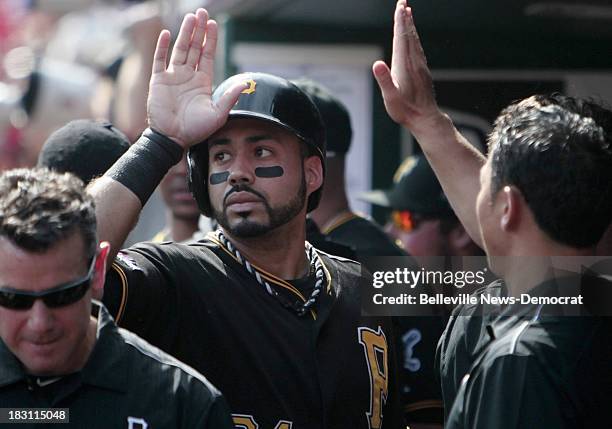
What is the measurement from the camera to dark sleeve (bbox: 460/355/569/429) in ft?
8.21

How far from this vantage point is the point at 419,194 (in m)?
5.71

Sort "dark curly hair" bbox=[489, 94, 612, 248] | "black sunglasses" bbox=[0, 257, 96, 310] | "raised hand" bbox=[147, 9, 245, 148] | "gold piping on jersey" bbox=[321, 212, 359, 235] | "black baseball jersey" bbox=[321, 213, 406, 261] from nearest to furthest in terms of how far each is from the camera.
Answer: "black sunglasses" bbox=[0, 257, 96, 310] < "dark curly hair" bbox=[489, 94, 612, 248] < "raised hand" bbox=[147, 9, 245, 148] < "black baseball jersey" bbox=[321, 213, 406, 261] < "gold piping on jersey" bbox=[321, 212, 359, 235]

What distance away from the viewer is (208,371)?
3203 mm

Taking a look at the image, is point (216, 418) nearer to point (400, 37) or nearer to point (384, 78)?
point (384, 78)

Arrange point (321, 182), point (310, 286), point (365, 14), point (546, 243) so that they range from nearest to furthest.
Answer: point (546, 243), point (310, 286), point (321, 182), point (365, 14)

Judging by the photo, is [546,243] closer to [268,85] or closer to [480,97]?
[268,85]

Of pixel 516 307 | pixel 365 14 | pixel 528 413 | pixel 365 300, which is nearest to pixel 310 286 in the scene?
pixel 365 300

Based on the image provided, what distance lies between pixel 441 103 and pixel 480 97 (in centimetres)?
24

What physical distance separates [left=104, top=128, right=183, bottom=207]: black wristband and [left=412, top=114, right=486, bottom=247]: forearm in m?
0.73

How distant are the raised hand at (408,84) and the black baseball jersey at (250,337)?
1.96 feet

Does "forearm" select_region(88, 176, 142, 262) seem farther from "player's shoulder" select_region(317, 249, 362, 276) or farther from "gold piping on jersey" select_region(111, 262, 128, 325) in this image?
"player's shoulder" select_region(317, 249, 362, 276)

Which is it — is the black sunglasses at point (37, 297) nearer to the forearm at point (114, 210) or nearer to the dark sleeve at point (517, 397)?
the forearm at point (114, 210)

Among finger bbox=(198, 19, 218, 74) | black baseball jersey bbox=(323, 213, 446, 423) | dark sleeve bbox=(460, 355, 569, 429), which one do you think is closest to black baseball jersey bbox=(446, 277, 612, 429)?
dark sleeve bbox=(460, 355, 569, 429)

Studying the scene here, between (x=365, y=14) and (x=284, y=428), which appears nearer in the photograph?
(x=284, y=428)
